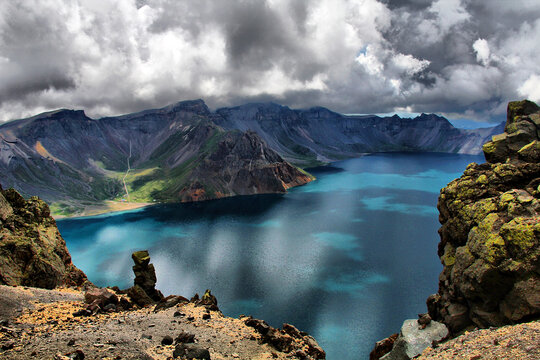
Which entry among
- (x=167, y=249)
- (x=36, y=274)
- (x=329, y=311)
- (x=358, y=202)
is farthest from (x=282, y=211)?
(x=36, y=274)

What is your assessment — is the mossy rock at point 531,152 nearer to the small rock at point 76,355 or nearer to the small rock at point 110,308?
the small rock at point 76,355

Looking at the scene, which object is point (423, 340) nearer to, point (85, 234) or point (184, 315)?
point (184, 315)

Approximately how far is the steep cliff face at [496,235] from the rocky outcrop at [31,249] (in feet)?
164

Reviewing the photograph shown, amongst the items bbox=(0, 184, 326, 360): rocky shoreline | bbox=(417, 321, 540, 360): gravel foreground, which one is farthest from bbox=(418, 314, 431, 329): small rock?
bbox=(0, 184, 326, 360): rocky shoreline

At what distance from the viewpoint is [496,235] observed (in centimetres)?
3222

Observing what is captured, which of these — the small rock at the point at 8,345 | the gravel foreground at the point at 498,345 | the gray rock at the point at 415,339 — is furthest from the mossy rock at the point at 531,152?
the small rock at the point at 8,345

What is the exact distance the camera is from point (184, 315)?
3766 centimetres

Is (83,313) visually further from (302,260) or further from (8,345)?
(302,260)

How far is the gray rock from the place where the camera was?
3541 centimetres

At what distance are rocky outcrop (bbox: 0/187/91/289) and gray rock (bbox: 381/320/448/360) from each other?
4341 centimetres

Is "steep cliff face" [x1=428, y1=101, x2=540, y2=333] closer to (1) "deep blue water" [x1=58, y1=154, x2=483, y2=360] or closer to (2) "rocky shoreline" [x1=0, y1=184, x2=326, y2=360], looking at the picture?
(2) "rocky shoreline" [x1=0, y1=184, x2=326, y2=360]

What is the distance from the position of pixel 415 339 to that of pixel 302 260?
2619 inches

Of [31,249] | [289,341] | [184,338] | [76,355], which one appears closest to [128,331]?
[184,338]

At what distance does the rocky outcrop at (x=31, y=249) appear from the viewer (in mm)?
41188
